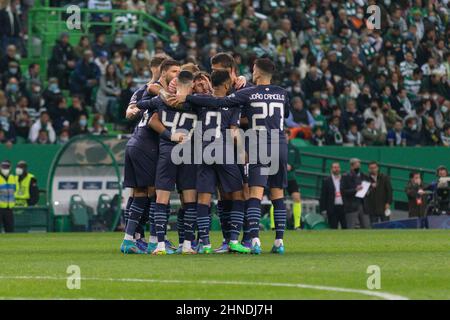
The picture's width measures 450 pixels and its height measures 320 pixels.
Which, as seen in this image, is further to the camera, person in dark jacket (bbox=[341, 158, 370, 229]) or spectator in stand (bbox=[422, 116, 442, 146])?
spectator in stand (bbox=[422, 116, 442, 146])

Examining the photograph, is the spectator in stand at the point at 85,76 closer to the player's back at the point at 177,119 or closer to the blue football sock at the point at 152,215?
the blue football sock at the point at 152,215

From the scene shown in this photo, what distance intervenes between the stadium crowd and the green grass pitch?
471 inches

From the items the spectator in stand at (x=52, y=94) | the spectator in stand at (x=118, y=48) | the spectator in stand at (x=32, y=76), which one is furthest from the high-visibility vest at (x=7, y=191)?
the spectator in stand at (x=118, y=48)

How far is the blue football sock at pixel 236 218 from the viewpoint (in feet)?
52.5

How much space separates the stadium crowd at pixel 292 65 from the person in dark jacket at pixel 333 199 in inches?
101

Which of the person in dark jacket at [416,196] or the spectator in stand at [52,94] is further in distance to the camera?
the person in dark jacket at [416,196]

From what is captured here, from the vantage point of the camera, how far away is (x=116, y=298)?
422 inches

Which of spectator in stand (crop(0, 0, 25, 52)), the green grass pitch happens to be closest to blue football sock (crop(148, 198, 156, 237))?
the green grass pitch

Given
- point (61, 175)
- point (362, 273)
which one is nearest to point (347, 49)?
point (61, 175)

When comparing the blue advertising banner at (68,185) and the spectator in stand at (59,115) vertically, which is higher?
the spectator in stand at (59,115)

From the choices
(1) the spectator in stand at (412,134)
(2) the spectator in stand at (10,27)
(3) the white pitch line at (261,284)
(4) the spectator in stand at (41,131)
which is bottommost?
(3) the white pitch line at (261,284)

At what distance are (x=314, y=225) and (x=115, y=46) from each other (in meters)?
6.96

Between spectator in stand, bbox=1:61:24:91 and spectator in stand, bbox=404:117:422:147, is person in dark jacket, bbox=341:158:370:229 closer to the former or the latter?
spectator in stand, bbox=404:117:422:147

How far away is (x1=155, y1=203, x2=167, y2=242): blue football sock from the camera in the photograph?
1608 cm
